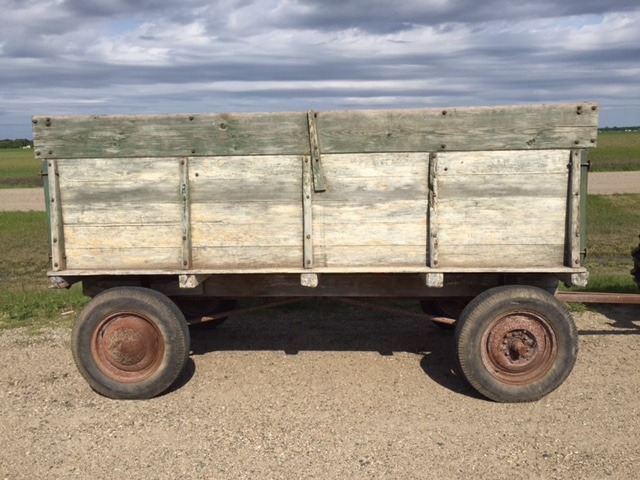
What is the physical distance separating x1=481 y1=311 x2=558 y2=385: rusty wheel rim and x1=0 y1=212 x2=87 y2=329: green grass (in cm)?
503

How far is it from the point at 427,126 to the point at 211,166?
68.1 inches

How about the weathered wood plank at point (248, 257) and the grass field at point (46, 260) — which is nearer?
the weathered wood plank at point (248, 257)

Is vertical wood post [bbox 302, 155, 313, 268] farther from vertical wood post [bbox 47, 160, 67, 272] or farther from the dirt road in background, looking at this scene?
the dirt road in background

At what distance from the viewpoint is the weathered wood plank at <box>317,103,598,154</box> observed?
5293 mm

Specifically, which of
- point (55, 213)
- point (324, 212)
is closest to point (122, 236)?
point (55, 213)

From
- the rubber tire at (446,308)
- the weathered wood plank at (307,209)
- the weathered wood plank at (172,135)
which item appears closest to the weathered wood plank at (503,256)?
the weathered wood plank at (307,209)

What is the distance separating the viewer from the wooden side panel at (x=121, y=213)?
18.1 feet

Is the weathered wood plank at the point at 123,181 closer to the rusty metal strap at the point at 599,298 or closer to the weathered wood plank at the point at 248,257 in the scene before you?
the weathered wood plank at the point at 248,257

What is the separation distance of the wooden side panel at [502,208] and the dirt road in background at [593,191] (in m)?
19.6

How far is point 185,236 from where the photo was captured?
5512mm

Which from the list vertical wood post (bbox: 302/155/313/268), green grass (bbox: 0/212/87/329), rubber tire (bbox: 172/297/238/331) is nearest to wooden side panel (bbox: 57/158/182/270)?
vertical wood post (bbox: 302/155/313/268)

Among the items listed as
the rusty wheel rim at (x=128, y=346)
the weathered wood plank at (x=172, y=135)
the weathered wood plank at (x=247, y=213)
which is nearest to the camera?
the weathered wood plank at (x=172, y=135)

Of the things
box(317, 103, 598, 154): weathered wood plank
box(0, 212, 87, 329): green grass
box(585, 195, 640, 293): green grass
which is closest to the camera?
box(317, 103, 598, 154): weathered wood plank

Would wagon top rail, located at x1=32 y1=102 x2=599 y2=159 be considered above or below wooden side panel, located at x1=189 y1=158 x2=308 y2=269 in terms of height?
above
